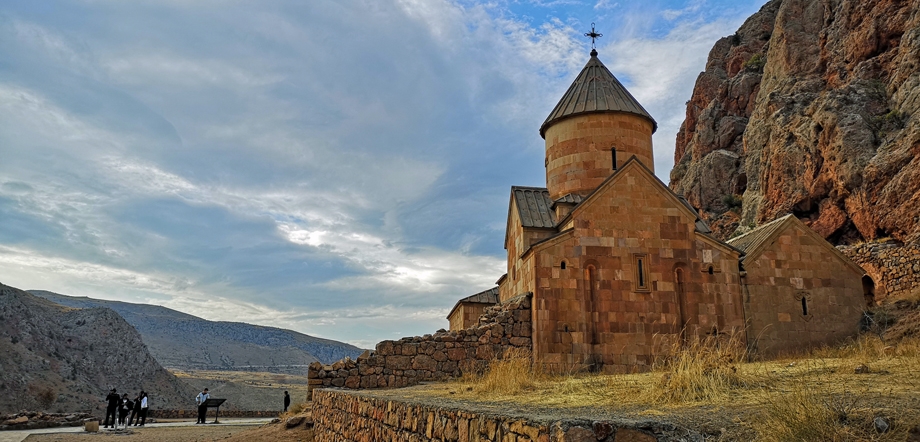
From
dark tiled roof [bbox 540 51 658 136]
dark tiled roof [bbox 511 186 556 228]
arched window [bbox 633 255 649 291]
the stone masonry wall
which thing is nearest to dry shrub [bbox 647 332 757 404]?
arched window [bbox 633 255 649 291]

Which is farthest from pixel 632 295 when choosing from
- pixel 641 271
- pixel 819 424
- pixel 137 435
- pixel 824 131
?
pixel 824 131

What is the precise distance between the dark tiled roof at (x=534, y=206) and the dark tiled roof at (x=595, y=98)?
5.92 feet

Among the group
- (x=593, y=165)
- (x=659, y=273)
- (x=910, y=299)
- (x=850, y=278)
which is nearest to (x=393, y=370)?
(x=659, y=273)

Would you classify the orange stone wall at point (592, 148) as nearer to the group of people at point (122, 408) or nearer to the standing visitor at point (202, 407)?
the standing visitor at point (202, 407)

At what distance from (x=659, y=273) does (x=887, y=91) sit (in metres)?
14.4

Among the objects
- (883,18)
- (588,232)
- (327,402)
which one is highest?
(883,18)

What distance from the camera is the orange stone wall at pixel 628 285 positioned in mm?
11672

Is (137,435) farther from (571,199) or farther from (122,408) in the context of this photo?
(571,199)

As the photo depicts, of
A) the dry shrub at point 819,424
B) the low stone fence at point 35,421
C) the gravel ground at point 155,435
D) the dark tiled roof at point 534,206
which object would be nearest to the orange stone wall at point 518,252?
the dark tiled roof at point 534,206

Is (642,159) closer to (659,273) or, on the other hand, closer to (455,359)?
(659,273)

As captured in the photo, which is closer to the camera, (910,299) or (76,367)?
(910,299)

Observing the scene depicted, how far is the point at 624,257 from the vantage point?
484 inches

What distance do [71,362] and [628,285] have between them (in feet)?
86.4

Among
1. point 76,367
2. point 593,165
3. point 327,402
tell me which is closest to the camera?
point 327,402
